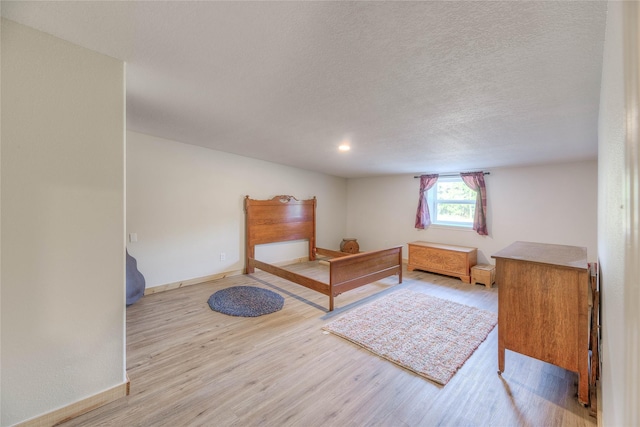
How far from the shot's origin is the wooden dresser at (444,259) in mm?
4430

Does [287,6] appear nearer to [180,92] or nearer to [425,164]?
[180,92]

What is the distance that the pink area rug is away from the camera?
7.32 feet

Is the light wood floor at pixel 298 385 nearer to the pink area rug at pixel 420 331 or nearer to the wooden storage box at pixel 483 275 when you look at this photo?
the pink area rug at pixel 420 331

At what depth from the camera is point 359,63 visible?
1.57 meters

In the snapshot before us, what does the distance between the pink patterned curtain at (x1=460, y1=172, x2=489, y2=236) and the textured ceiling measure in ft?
5.90

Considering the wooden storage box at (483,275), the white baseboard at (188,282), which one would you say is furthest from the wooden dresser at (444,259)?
the white baseboard at (188,282)

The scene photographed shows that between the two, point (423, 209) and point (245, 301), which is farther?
point (423, 209)

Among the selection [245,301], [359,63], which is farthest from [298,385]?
[359,63]

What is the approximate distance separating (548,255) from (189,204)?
446cm

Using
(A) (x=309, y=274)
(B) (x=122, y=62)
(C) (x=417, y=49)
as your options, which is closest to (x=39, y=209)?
(B) (x=122, y=62)

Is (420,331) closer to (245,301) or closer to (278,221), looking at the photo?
(245,301)

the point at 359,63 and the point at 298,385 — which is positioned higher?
the point at 359,63

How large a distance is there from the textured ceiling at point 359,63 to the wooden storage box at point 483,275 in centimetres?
215

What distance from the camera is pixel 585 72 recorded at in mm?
1506
